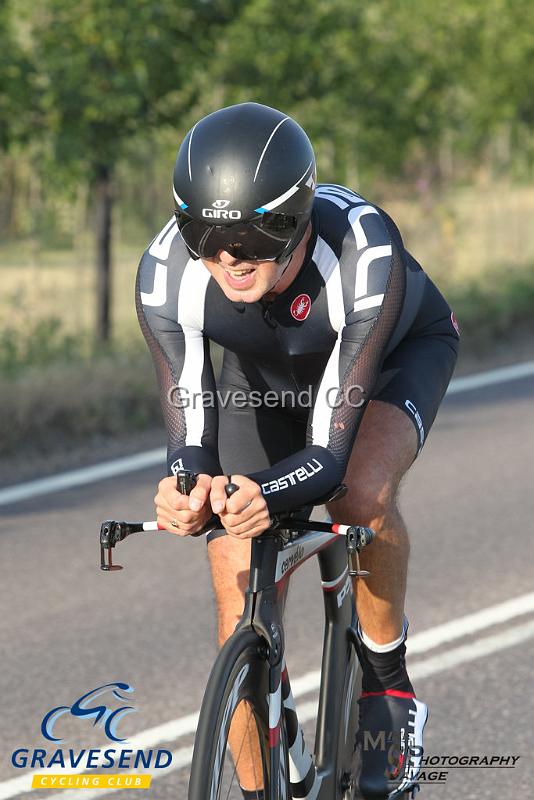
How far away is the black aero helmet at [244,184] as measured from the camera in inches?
115

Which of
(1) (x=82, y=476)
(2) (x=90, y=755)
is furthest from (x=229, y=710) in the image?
(1) (x=82, y=476)

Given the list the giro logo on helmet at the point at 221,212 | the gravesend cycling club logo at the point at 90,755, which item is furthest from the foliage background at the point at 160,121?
the giro logo on helmet at the point at 221,212

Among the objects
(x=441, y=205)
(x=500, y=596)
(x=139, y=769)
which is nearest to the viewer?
(x=139, y=769)

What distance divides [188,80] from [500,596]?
244 inches

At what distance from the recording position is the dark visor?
2971 mm

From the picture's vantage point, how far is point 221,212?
2930mm

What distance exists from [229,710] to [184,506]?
0.45 meters

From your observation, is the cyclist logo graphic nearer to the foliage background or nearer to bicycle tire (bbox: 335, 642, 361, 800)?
bicycle tire (bbox: 335, 642, 361, 800)

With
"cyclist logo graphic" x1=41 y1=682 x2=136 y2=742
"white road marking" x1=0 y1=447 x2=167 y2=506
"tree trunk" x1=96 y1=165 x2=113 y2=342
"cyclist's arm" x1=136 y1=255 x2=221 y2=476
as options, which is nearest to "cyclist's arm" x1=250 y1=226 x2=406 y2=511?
"cyclist's arm" x1=136 y1=255 x2=221 y2=476

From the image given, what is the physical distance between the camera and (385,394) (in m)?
3.55

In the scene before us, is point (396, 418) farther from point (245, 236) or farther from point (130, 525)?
point (130, 525)

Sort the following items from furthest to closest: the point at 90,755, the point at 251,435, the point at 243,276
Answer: the point at 90,755, the point at 251,435, the point at 243,276

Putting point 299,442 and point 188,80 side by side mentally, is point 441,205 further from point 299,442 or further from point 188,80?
point 299,442

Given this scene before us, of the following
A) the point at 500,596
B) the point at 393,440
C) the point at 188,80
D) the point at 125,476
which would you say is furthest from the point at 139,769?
the point at 188,80
